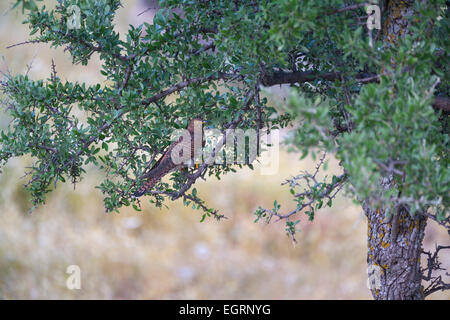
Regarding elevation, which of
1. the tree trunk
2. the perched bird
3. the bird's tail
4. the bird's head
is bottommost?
the tree trunk

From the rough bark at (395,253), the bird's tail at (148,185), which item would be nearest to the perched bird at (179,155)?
the bird's tail at (148,185)

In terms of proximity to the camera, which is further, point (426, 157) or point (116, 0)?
point (116, 0)

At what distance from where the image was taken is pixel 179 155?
8.23 ft

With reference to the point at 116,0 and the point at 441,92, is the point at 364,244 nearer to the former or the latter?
the point at 441,92

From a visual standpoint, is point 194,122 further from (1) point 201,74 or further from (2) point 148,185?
(2) point 148,185

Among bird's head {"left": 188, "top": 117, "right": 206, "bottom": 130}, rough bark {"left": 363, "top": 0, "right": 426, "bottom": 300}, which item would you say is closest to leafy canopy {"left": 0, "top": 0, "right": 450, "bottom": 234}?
bird's head {"left": 188, "top": 117, "right": 206, "bottom": 130}

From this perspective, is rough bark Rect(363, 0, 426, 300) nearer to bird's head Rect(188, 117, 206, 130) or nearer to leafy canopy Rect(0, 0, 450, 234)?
leafy canopy Rect(0, 0, 450, 234)

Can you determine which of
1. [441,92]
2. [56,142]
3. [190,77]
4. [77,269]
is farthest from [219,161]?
[77,269]

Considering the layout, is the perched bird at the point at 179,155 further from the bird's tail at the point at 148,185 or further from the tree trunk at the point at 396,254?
the tree trunk at the point at 396,254

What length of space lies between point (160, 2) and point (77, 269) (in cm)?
495

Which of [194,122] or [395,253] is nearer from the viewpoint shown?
[194,122]

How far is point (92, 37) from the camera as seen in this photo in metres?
2.41

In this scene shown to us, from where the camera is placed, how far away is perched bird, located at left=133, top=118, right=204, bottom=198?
2486 mm

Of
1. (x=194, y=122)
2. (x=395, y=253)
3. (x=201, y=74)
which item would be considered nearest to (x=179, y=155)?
(x=194, y=122)
